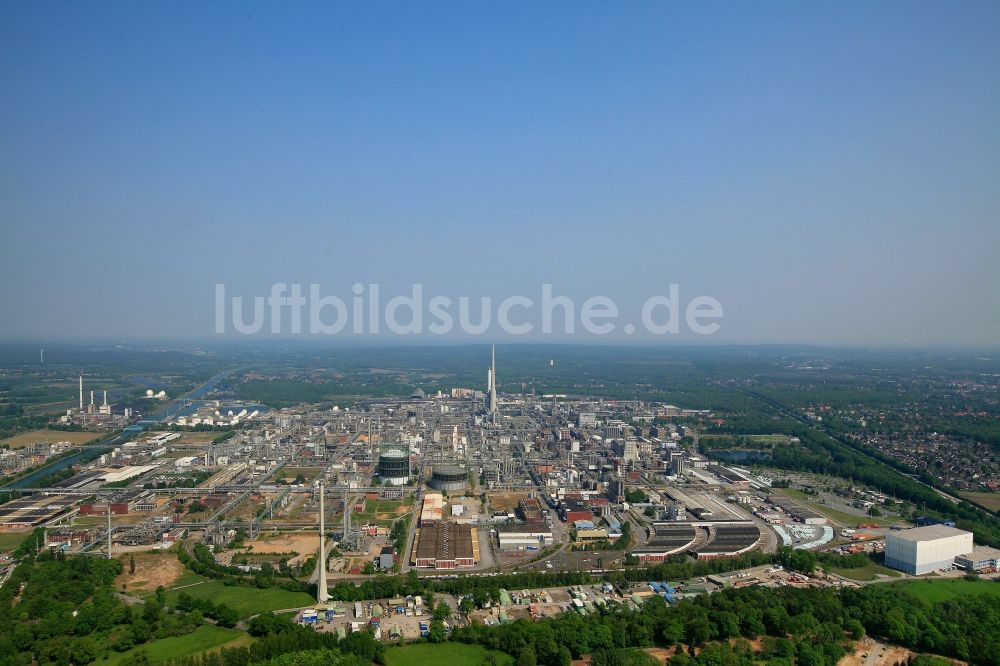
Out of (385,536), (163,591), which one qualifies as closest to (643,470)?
(385,536)

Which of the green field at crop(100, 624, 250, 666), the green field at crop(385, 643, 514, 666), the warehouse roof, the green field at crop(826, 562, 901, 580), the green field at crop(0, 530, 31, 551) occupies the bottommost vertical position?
the green field at crop(826, 562, 901, 580)

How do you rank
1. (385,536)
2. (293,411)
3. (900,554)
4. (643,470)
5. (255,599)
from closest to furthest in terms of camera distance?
(255,599) < (900,554) < (385,536) < (643,470) < (293,411)

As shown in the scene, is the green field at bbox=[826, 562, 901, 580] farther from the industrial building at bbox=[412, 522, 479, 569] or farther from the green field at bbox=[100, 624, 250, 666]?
the green field at bbox=[100, 624, 250, 666]

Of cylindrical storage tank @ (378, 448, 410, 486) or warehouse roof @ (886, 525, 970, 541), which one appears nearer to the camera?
warehouse roof @ (886, 525, 970, 541)

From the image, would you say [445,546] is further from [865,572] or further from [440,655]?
[865,572]

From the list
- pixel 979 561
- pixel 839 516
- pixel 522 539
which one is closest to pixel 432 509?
pixel 522 539

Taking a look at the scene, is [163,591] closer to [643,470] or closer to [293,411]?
[643,470]

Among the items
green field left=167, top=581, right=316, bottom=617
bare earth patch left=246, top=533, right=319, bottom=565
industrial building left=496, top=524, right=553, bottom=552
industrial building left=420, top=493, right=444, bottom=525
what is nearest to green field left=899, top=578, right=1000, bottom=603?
industrial building left=496, top=524, right=553, bottom=552
